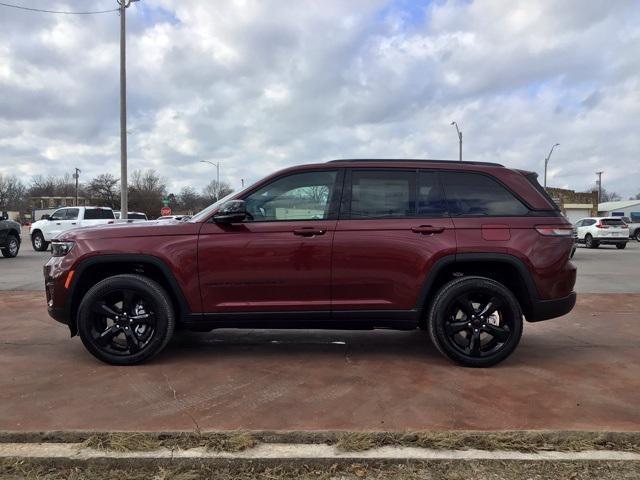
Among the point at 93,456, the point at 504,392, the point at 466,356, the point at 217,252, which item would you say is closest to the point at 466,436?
the point at 504,392

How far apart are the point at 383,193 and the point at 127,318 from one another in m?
2.55

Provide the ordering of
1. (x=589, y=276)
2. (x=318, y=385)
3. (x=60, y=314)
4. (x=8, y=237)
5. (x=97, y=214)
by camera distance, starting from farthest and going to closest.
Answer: (x=97, y=214), (x=8, y=237), (x=589, y=276), (x=60, y=314), (x=318, y=385)

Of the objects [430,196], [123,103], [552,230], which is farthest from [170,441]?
[123,103]

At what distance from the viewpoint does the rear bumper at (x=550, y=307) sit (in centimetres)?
451

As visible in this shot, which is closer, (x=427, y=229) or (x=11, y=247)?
(x=427, y=229)

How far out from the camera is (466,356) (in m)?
4.52

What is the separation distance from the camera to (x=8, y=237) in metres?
17.2

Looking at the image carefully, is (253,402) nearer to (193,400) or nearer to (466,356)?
(193,400)

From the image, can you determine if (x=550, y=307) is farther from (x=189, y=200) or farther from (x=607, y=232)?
(x=189, y=200)

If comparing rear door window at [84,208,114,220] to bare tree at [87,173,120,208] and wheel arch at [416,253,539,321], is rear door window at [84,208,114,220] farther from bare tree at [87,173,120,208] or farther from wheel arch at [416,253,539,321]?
bare tree at [87,173,120,208]

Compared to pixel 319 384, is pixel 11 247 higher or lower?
higher

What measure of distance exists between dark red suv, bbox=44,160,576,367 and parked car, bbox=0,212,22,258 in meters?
14.8

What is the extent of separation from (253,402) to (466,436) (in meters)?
1.50

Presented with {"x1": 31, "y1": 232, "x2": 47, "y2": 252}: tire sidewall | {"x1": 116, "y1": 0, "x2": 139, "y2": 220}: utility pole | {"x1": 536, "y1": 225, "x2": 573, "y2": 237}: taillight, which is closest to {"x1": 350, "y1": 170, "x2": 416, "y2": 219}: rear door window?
{"x1": 536, "y1": 225, "x2": 573, "y2": 237}: taillight
